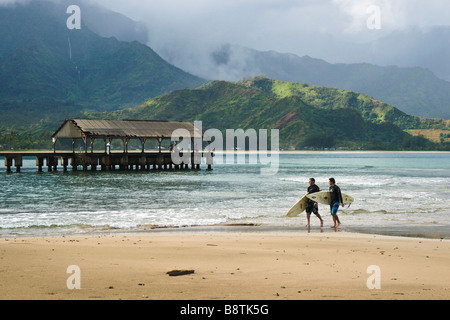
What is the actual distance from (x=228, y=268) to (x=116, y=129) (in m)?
58.3

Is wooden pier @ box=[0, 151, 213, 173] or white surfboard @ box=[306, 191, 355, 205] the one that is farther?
wooden pier @ box=[0, 151, 213, 173]

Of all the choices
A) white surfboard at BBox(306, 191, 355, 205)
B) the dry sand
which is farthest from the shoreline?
the dry sand

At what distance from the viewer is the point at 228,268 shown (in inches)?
358

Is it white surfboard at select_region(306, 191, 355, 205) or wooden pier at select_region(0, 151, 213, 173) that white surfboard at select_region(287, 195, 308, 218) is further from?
wooden pier at select_region(0, 151, 213, 173)

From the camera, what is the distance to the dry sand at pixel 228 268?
23.4ft

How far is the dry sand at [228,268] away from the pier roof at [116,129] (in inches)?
2031

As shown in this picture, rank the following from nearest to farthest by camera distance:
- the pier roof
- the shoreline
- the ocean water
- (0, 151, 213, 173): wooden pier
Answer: the shoreline → the ocean water → the pier roof → (0, 151, 213, 173): wooden pier

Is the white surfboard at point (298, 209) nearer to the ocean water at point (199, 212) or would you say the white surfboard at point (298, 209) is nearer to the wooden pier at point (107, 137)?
the ocean water at point (199, 212)

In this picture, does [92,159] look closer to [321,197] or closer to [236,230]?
[236,230]

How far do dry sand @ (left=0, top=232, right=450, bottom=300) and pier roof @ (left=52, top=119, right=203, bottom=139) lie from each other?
2031 inches

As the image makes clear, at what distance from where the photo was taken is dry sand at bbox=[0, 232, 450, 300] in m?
7.14

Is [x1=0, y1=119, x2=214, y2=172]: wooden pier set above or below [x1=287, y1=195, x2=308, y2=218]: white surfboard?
above

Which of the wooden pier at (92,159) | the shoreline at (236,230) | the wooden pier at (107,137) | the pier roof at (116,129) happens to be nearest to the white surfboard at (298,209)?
the shoreline at (236,230)

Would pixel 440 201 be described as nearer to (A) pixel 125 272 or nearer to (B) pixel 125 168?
(A) pixel 125 272
